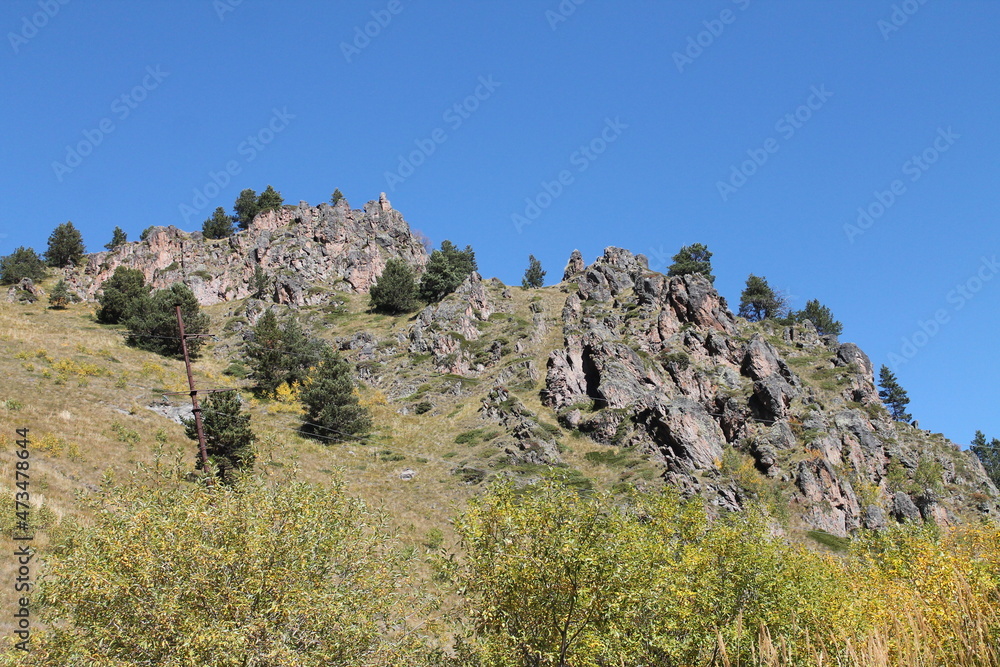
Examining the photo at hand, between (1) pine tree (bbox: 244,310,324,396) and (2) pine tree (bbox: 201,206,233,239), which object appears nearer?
(1) pine tree (bbox: 244,310,324,396)

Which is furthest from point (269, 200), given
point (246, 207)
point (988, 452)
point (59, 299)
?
point (988, 452)

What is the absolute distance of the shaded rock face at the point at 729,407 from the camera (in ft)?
199

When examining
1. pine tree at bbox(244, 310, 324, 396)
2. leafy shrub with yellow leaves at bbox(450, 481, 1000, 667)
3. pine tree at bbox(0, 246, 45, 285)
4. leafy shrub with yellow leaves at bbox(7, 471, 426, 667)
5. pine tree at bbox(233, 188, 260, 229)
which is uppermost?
pine tree at bbox(233, 188, 260, 229)

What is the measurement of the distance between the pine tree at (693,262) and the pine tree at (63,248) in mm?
124691

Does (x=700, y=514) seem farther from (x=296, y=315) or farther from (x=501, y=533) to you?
(x=296, y=315)

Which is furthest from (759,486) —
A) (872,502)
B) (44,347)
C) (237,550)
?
(44,347)

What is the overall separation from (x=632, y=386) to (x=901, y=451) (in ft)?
105

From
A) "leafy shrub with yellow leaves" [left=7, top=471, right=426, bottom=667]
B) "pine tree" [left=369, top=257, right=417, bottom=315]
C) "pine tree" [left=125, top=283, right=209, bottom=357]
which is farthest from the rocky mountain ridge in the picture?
"leafy shrub with yellow leaves" [left=7, top=471, right=426, bottom=667]

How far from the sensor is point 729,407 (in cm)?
7250

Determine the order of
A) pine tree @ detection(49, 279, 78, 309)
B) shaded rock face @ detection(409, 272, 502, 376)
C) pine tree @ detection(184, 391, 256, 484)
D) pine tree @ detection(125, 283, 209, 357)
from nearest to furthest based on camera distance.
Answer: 1. pine tree @ detection(184, 391, 256, 484)
2. pine tree @ detection(125, 283, 209, 357)
3. shaded rock face @ detection(409, 272, 502, 376)
4. pine tree @ detection(49, 279, 78, 309)

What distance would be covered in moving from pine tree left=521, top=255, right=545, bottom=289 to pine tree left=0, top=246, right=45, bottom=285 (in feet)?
316

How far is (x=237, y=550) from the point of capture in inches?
641

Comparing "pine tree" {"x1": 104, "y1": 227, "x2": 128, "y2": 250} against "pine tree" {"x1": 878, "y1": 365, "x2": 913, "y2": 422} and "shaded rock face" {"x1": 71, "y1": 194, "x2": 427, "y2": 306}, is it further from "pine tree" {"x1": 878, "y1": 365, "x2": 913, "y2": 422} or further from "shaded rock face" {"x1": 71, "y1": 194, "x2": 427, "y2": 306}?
"pine tree" {"x1": 878, "y1": 365, "x2": 913, "y2": 422}

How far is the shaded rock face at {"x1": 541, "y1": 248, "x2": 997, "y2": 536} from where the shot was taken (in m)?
60.6
